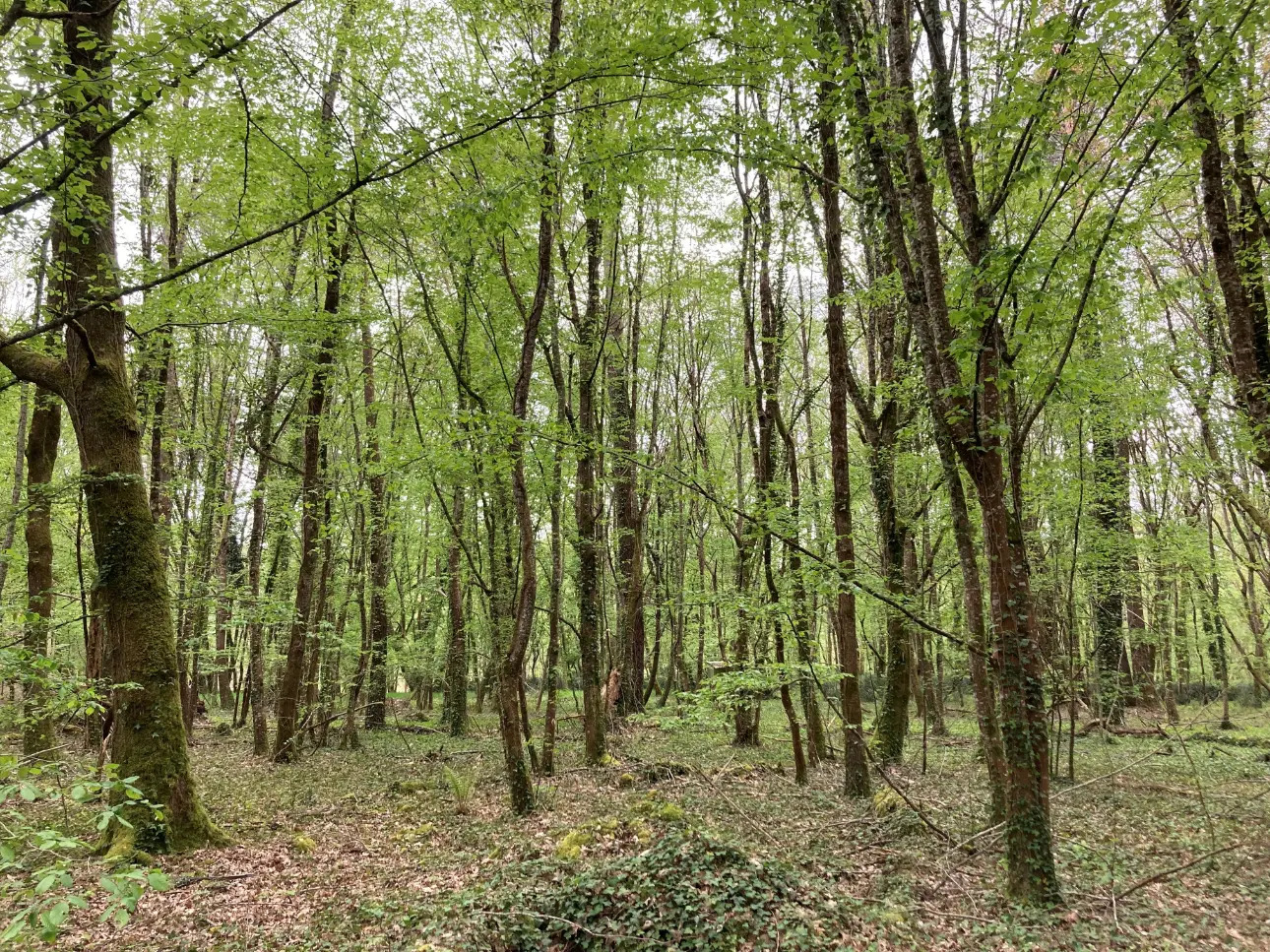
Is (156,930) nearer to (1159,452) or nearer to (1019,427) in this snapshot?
(1019,427)

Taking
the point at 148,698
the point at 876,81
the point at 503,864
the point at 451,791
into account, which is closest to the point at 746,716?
the point at 451,791

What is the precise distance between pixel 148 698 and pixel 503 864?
3899mm

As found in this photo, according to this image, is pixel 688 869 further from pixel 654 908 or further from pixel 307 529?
pixel 307 529

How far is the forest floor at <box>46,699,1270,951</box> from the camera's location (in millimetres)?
4633

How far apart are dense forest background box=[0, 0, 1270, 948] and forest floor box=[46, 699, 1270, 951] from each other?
0.17m

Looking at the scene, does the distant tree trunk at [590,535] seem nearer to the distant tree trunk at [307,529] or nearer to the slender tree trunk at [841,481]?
the slender tree trunk at [841,481]

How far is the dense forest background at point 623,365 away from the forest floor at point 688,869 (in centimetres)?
17

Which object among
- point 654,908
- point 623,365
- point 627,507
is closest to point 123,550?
point 654,908

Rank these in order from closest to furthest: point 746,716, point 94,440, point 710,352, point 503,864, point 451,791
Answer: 1. point 503,864
2. point 94,440
3. point 451,791
4. point 746,716
5. point 710,352

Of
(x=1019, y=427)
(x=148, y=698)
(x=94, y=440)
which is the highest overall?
(x=94, y=440)

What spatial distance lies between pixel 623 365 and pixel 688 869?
10012 millimetres

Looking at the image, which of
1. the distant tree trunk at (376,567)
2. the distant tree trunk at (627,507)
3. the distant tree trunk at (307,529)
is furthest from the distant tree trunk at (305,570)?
the distant tree trunk at (627,507)

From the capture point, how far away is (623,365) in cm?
1346

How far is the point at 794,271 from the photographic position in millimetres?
14328
